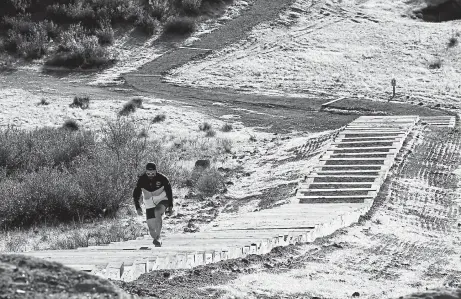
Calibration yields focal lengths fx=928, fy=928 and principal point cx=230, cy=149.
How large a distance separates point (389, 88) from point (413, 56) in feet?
9.87

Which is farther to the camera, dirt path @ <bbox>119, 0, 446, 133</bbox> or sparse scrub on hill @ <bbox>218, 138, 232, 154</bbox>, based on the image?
dirt path @ <bbox>119, 0, 446, 133</bbox>

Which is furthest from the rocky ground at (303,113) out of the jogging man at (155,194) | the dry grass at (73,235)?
the dry grass at (73,235)

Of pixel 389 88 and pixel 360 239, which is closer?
pixel 360 239

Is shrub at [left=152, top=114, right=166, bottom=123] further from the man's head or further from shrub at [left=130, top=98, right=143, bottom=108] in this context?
the man's head

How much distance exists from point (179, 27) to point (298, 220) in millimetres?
20726

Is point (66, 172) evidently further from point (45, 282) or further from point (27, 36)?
point (45, 282)

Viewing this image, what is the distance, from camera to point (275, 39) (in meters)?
32.6

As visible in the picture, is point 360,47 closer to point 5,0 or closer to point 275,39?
point 275,39

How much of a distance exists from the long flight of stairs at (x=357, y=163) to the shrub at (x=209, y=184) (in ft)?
7.58

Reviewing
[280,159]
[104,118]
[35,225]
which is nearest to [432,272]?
[35,225]

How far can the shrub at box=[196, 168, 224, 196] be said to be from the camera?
19.8 m

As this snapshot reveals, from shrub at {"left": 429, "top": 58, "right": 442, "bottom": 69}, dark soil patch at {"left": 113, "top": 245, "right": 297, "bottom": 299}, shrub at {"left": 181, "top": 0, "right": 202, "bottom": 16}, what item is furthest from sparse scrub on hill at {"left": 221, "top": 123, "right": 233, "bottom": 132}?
dark soil patch at {"left": 113, "top": 245, "right": 297, "bottom": 299}

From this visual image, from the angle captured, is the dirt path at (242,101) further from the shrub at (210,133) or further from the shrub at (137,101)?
the shrub at (210,133)

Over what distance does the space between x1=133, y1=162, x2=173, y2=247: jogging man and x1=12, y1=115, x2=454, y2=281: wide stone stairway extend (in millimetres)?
335
